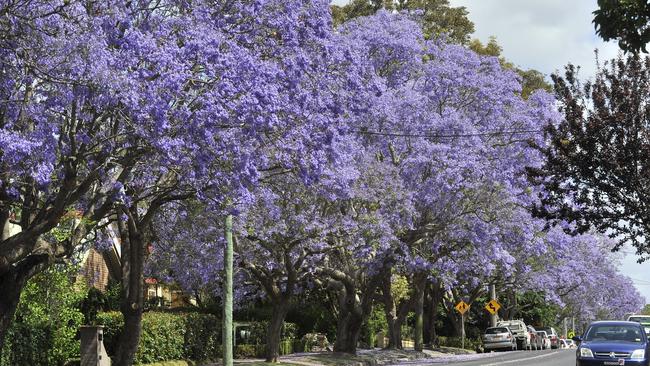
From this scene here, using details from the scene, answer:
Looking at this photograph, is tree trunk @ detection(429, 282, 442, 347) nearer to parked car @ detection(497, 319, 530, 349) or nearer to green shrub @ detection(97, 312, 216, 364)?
parked car @ detection(497, 319, 530, 349)

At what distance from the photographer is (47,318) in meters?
21.5

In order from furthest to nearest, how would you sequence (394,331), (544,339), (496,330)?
(544,339) < (496,330) < (394,331)

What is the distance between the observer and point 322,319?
147ft

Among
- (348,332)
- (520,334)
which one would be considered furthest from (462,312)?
(348,332)

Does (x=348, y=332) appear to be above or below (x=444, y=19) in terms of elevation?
below

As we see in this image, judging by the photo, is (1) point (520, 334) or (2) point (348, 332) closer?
(2) point (348, 332)

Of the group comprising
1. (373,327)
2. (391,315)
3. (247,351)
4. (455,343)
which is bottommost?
(247,351)

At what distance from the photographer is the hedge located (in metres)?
24.2

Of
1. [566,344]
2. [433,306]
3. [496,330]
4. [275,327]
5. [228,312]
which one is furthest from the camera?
[566,344]

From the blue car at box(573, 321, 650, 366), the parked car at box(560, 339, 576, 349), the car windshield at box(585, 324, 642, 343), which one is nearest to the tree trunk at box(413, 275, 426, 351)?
the car windshield at box(585, 324, 642, 343)

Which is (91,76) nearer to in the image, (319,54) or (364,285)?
(319,54)

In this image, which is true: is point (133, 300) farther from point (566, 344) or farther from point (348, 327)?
point (566, 344)

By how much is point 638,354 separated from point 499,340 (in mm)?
27200

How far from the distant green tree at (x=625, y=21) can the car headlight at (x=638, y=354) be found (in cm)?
1446
